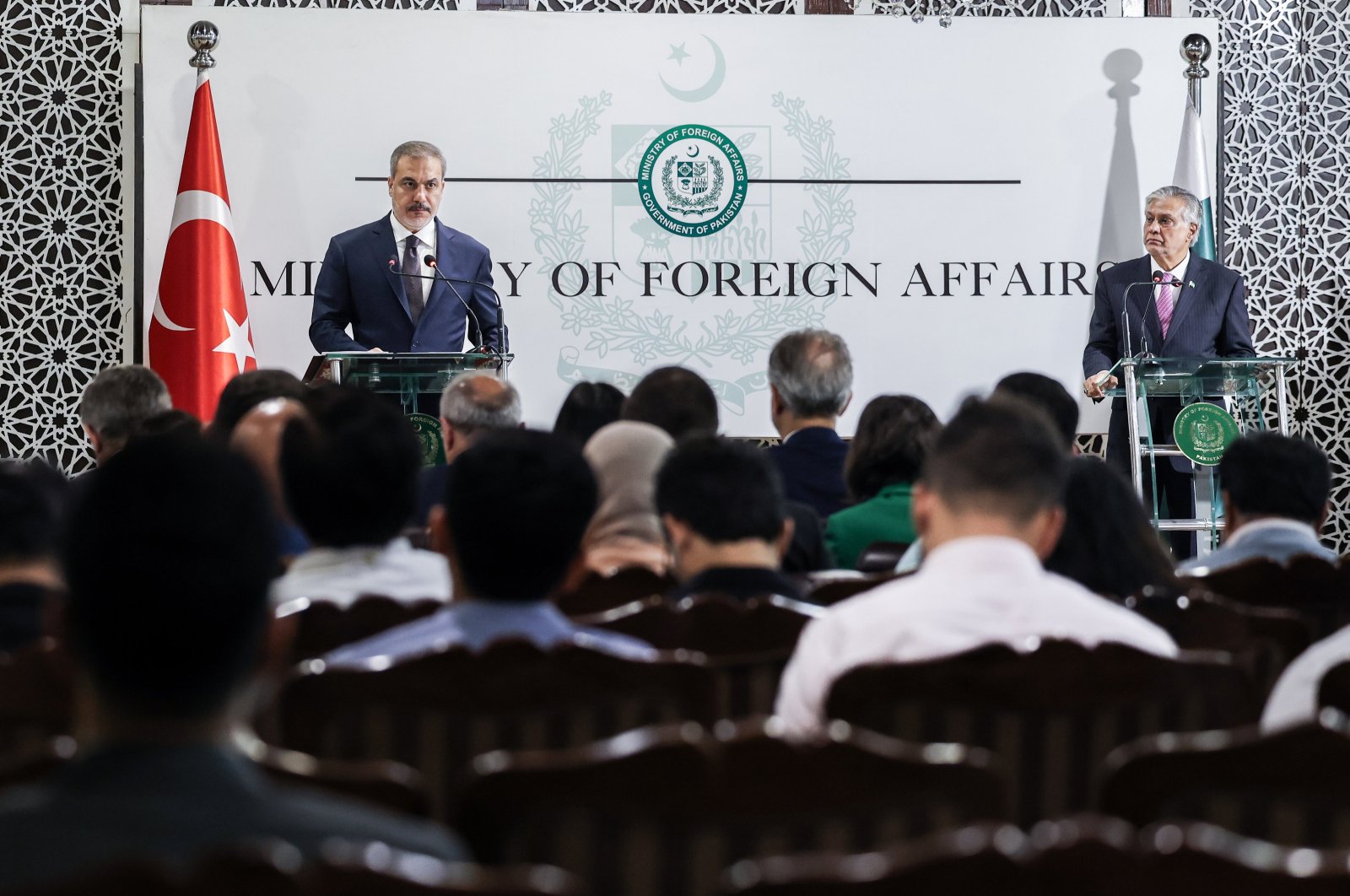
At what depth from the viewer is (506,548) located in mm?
2164

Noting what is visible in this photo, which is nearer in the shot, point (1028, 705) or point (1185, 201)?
point (1028, 705)

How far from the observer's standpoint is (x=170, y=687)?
3.86ft

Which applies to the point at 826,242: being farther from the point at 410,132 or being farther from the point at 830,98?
the point at 410,132

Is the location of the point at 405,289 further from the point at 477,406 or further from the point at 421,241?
the point at 477,406

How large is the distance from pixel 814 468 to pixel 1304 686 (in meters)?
2.43

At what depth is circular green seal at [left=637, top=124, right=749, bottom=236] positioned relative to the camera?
7.40 meters

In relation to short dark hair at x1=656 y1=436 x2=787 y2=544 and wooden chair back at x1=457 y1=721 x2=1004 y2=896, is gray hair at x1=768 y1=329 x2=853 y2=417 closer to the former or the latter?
short dark hair at x1=656 y1=436 x2=787 y2=544

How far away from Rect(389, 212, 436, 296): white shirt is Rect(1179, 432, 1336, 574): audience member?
3942mm

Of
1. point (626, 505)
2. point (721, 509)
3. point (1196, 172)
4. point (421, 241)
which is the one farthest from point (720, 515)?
point (1196, 172)

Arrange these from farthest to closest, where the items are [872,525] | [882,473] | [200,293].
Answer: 1. [200,293]
2. [882,473]
3. [872,525]

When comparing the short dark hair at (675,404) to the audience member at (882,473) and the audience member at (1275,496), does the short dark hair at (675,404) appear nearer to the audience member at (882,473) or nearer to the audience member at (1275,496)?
the audience member at (882,473)

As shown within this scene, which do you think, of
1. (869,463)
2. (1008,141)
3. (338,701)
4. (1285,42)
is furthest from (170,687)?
(1285,42)

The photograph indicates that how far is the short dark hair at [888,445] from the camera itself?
12.7ft

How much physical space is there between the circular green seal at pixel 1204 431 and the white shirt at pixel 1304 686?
3664mm
